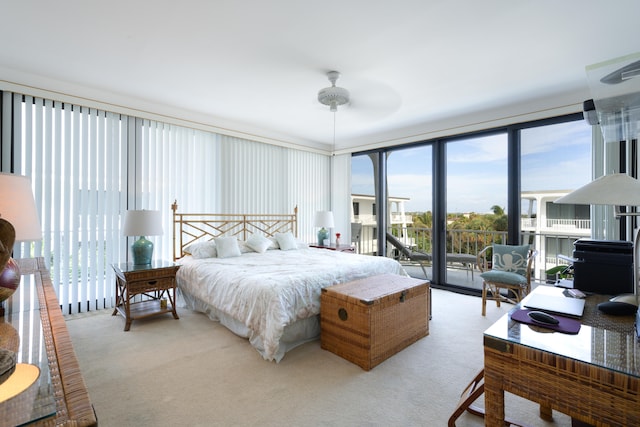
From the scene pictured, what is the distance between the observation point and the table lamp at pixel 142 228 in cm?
332

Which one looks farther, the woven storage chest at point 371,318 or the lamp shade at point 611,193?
Answer: the woven storage chest at point 371,318

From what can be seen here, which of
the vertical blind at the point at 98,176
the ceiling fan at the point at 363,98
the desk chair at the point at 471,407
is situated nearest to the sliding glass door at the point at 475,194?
the ceiling fan at the point at 363,98

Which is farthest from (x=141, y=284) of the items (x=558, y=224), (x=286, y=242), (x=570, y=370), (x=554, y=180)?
(x=558, y=224)

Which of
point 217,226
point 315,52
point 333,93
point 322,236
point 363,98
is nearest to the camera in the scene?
point 315,52

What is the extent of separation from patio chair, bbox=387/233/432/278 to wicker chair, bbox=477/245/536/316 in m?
1.13

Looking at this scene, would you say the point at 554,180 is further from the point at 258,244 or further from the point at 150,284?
the point at 150,284

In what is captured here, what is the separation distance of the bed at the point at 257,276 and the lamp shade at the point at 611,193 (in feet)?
6.69

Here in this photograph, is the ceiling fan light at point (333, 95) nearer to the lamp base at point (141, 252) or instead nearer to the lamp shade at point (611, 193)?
the lamp shade at point (611, 193)

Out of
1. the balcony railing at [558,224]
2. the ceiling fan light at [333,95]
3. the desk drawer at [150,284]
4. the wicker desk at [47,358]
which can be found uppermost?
the ceiling fan light at [333,95]

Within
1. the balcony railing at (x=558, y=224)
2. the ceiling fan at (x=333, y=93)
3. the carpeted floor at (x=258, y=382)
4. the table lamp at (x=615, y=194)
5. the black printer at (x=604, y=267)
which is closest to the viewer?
the table lamp at (x=615, y=194)

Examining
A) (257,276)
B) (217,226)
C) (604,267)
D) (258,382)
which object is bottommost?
(258,382)

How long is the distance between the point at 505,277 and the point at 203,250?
3.74 metres

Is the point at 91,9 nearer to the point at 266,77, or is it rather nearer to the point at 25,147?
the point at 266,77

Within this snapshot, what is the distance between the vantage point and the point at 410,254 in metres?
5.31
